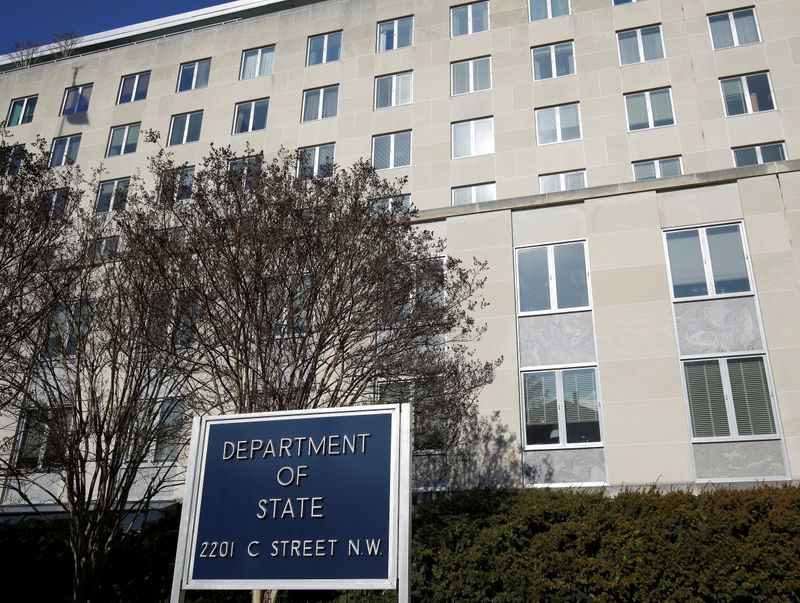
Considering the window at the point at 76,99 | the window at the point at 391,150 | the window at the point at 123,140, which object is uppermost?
the window at the point at 76,99

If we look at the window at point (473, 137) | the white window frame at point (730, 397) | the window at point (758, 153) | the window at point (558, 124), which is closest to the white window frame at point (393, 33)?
the window at point (473, 137)

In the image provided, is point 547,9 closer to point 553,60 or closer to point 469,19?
point 553,60

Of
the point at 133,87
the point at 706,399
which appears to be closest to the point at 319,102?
the point at 133,87

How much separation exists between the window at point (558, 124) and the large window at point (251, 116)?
446 inches

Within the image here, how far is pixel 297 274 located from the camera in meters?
13.1

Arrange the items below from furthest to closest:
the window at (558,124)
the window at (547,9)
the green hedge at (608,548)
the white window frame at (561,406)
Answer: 1. the window at (547,9)
2. the window at (558,124)
3. the white window frame at (561,406)
4. the green hedge at (608,548)

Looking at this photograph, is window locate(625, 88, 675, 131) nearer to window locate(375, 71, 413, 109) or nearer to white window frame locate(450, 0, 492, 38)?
white window frame locate(450, 0, 492, 38)

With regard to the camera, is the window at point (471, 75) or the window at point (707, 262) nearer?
the window at point (707, 262)

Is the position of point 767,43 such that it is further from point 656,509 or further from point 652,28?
point 656,509

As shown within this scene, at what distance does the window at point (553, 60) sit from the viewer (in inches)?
1093

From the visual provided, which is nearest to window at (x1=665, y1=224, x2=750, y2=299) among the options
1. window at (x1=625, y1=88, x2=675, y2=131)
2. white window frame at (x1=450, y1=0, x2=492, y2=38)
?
window at (x1=625, y1=88, x2=675, y2=131)

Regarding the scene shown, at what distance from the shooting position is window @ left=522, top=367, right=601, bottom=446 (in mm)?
17250

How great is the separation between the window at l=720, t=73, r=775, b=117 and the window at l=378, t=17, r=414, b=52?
12360mm

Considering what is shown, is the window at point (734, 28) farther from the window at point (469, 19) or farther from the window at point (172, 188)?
the window at point (172, 188)
